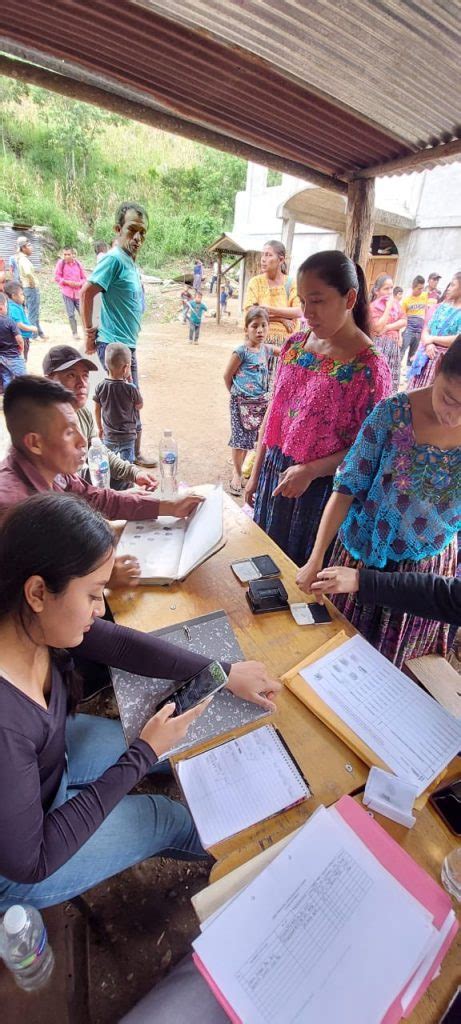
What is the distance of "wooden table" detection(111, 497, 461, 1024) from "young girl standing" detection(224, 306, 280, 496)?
6.80ft

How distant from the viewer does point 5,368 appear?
479cm

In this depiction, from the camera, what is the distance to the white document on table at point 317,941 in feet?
2.10

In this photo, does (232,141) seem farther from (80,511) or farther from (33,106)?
(33,106)

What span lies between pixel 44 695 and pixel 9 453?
86 centimetres

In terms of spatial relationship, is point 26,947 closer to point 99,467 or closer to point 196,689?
point 196,689

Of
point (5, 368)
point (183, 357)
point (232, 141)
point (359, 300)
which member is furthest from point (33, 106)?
point (359, 300)

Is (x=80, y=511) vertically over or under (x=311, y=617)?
over

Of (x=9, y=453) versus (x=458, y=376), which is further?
(x=9, y=453)

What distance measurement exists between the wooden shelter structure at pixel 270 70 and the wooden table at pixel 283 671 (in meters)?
2.06

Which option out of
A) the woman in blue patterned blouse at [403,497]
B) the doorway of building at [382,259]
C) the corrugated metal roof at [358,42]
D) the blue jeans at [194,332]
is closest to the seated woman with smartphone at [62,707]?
the woman in blue patterned blouse at [403,497]

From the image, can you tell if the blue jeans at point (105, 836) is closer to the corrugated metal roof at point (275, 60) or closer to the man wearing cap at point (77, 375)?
the man wearing cap at point (77, 375)

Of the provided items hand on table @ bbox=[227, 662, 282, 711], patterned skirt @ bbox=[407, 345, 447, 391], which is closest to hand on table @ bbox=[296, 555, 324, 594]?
hand on table @ bbox=[227, 662, 282, 711]

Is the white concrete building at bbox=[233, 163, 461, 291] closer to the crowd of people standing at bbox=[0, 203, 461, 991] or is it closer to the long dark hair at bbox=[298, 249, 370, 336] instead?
the long dark hair at bbox=[298, 249, 370, 336]

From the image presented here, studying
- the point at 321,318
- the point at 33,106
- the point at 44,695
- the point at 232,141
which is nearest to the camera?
the point at 44,695
